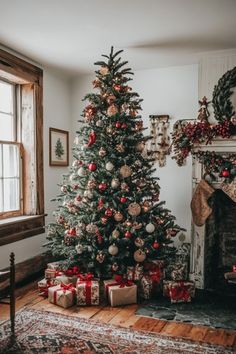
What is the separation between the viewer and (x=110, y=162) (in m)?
3.84

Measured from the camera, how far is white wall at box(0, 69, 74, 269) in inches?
177

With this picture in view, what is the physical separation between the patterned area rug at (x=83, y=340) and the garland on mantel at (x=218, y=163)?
6.07 feet

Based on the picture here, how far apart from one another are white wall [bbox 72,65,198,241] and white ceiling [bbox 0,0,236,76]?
21 centimetres

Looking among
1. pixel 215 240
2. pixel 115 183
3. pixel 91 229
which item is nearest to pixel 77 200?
pixel 91 229

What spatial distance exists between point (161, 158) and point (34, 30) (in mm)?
2262

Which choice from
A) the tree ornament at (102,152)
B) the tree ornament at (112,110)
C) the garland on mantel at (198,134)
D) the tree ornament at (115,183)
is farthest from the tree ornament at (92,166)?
the garland on mantel at (198,134)

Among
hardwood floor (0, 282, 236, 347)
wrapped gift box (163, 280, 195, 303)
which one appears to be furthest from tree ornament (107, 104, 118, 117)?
hardwood floor (0, 282, 236, 347)

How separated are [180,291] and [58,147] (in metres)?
2.60

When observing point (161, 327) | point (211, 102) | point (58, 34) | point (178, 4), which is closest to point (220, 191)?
point (211, 102)

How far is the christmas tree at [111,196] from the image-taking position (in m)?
3.81

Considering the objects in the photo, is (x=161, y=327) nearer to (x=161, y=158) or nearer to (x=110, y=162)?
(x=110, y=162)

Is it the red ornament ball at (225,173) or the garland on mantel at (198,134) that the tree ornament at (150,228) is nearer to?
the garland on mantel at (198,134)

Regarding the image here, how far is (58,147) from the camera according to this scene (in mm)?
5035

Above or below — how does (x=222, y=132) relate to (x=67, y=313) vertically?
Answer: above
